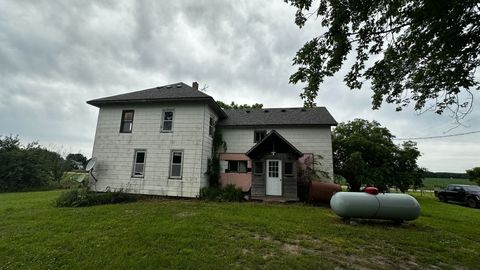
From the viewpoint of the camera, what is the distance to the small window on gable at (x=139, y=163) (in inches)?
493

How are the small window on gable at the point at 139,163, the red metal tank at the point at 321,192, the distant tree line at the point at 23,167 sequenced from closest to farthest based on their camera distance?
the red metal tank at the point at 321,192
the small window on gable at the point at 139,163
the distant tree line at the point at 23,167

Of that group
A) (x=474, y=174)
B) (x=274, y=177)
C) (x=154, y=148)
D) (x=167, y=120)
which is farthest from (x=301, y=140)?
(x=474, y=174)

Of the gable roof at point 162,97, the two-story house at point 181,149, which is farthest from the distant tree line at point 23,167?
the gable roof at point 162,97

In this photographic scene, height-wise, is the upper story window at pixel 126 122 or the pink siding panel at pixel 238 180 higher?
the upper story window at pixel 126 122

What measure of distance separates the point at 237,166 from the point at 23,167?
785 inches

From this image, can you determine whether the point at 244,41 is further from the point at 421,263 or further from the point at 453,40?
the point at 421,263

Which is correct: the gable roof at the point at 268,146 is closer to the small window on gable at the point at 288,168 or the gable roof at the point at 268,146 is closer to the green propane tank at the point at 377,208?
the small window on gable at the point at 288,168

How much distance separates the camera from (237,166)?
13.8 meters

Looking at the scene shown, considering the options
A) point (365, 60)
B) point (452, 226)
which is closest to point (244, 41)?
point (365, 60)

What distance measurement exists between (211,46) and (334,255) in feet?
36.9

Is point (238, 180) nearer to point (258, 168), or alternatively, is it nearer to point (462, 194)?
point (258, 168)

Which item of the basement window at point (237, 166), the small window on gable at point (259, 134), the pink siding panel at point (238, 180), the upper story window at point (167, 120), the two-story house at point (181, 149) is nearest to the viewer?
the two-story house at point (181, 149)

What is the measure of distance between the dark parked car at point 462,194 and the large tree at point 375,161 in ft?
9.70

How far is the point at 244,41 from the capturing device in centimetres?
1018
